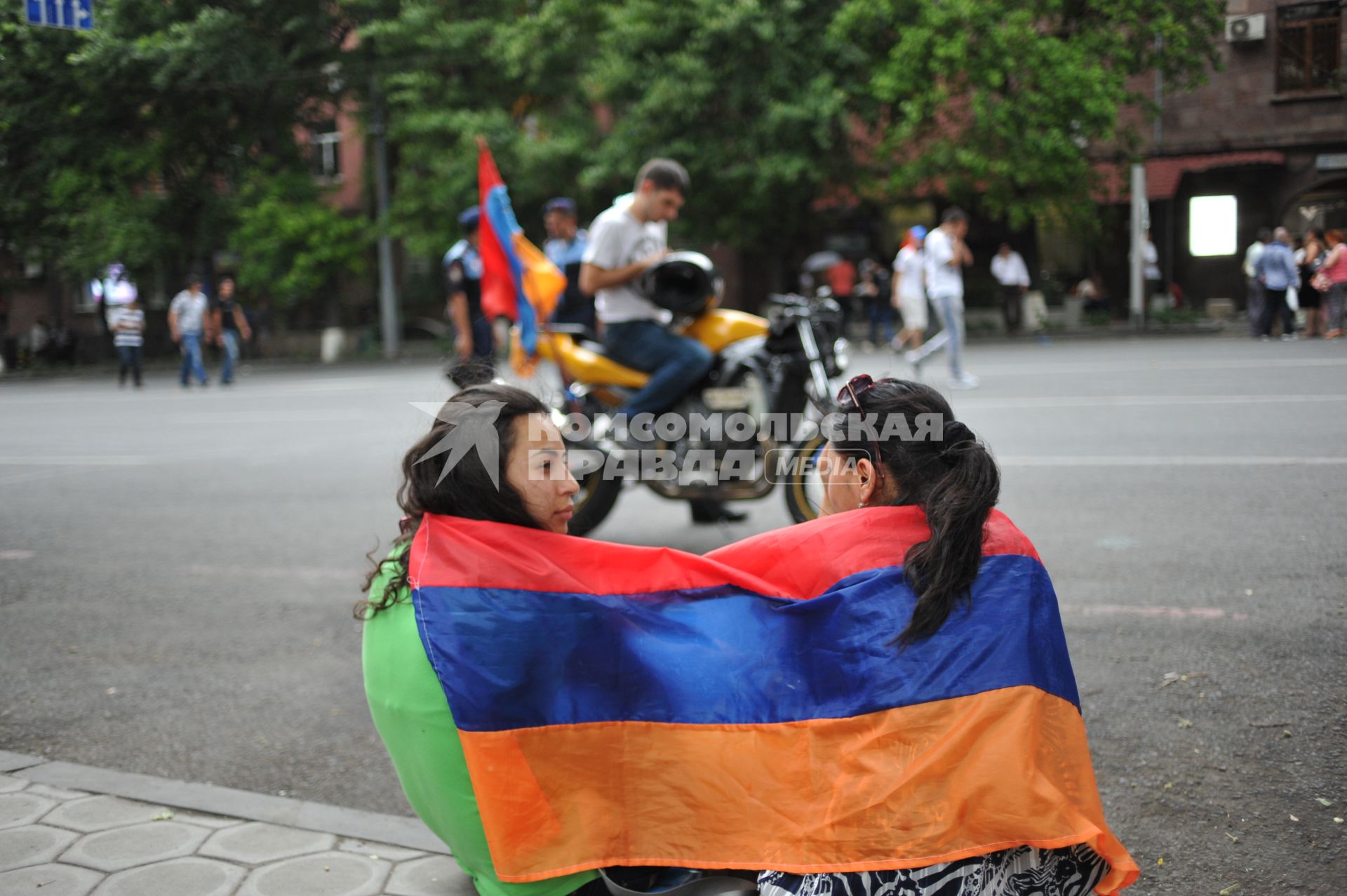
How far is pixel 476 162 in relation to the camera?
25.9 m

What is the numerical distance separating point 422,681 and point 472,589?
22 centimetres

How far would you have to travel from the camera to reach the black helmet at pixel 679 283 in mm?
5961

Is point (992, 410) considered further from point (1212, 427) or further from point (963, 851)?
point (963, 851)

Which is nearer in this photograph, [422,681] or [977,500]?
[977,500]

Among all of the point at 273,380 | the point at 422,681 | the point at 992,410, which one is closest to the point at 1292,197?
the point at 422,681

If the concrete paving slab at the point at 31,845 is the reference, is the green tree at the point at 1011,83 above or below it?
above

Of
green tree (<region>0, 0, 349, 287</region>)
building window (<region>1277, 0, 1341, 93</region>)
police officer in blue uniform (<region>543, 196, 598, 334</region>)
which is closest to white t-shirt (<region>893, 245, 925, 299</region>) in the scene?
police officer in blue uniform (<region>543, 196, 598, 334</region>)

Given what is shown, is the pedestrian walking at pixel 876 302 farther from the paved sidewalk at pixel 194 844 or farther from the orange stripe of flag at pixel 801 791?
the orange stripe of flag at pixel 801 791

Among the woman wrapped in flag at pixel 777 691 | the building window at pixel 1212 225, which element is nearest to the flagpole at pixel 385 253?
the building window at pixel 1212 225

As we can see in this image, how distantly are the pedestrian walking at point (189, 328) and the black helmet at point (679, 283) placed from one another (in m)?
16.7

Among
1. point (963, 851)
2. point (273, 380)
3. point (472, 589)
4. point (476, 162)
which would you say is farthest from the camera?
point (476, 162)

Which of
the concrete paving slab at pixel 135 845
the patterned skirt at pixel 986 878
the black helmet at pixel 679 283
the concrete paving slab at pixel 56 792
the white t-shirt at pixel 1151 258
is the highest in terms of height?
the white t-shirt at pixel 1151 258

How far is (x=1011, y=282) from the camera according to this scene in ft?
79.5

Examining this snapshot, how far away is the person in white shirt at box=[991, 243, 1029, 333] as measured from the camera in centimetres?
2409
